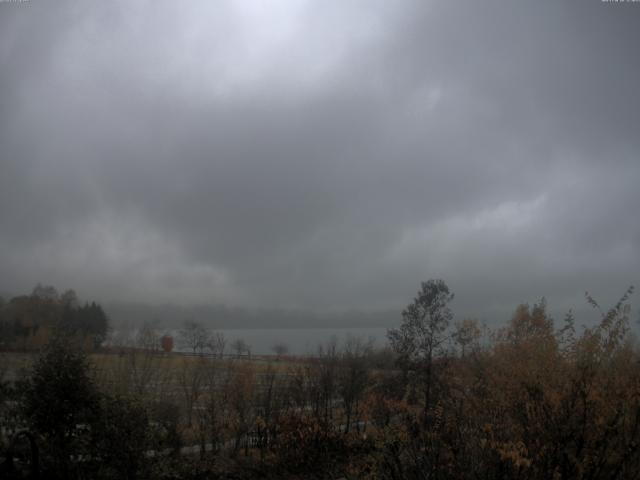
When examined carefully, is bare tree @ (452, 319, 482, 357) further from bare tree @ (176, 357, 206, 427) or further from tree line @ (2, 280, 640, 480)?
bare tree @ (176, 357, 206, 427)

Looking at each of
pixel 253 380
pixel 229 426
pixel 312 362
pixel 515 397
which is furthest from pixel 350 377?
pixel 515 397

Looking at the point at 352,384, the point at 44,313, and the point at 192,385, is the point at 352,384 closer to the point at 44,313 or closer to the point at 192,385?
the point at 192,385

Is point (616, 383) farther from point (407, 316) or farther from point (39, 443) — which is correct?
point (407, 316)

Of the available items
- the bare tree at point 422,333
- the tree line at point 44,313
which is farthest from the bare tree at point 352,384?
the tree line at point 44,313

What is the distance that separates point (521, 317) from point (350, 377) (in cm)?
778

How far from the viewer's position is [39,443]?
8.88 m

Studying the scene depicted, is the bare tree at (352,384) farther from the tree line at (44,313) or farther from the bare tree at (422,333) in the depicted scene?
the tree line at (44,313)

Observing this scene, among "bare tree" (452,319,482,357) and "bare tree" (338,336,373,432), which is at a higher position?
"bare tree" (452,319,482,357)

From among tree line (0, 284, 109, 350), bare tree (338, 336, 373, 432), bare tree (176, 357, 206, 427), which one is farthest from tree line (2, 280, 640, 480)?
tree line (0, 284, 109, 350)

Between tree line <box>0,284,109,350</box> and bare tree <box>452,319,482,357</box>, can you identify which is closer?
bare tree <box>452,319,482,357</box>

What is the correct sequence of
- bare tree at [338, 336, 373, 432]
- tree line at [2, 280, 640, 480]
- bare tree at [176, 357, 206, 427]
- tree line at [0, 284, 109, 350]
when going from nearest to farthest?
tree line at [2, 280, 640, 480], bare tree at [176, 357, 206, 427], bare tree at [338, 336, 373, 432], tree line at [0, 284, 109, 350]

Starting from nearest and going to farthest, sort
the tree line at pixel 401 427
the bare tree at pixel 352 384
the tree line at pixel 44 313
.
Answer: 1. the tree line at pixel 401 427
2. the bare tree at pixel 352 384
3. the tree line at pixel 44 313

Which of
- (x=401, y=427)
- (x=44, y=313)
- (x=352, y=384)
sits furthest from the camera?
(x=44, y=313)

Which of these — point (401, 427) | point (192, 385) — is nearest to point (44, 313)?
point (192, 385)
